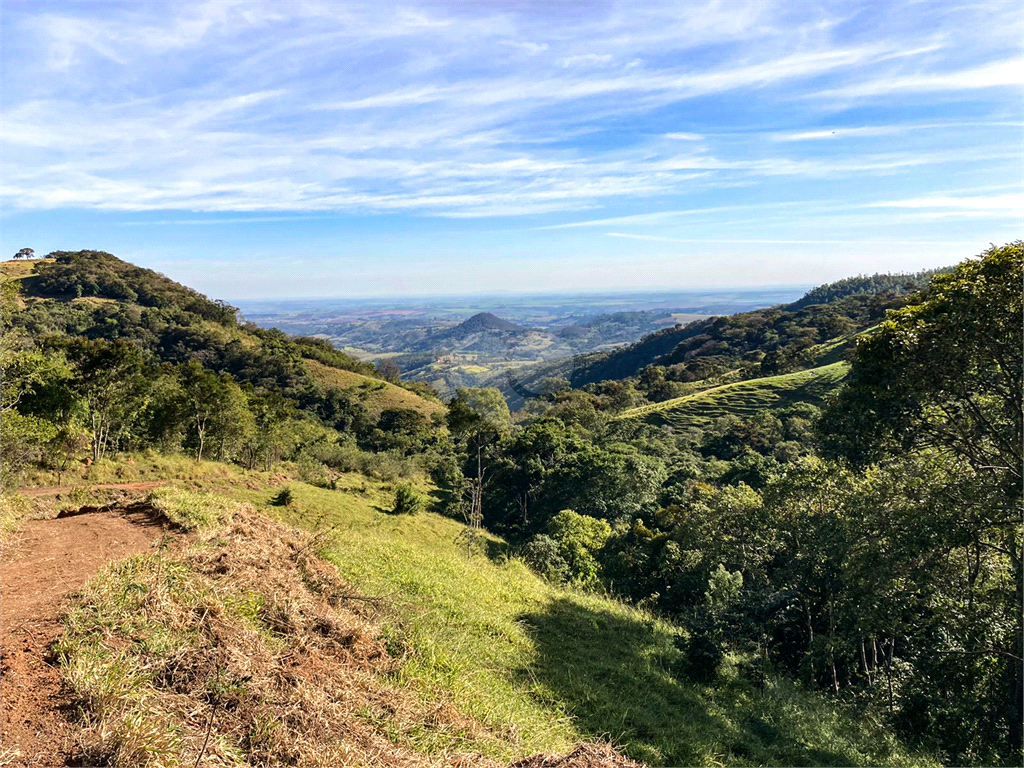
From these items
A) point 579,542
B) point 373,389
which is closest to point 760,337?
point 373,389

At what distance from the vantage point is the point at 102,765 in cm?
310

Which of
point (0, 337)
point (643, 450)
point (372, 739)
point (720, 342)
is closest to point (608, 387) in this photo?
point (643, 450)

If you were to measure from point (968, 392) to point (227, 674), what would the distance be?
9.74 metres

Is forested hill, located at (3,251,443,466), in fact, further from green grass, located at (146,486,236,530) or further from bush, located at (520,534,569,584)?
green grass, located at (146,486,236,530)

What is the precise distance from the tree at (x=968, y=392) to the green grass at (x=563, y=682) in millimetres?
3045

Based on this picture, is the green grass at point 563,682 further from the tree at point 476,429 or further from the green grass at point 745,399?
the green grass at point 745,399

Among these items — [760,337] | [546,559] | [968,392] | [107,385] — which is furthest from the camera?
[760,337]

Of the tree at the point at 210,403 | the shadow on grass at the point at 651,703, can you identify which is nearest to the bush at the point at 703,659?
the shadow on grass at the point at 651,703

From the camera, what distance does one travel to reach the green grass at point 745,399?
55875 mm

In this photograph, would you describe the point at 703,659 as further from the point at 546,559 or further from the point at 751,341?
the point at 751,341

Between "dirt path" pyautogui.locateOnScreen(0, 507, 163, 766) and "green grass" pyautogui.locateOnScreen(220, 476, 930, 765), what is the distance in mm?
2452

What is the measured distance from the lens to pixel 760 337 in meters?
108

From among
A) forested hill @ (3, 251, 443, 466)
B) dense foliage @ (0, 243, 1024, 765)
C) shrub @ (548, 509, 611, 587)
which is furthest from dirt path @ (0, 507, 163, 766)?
forested hill @ (3, 251, 443, 466)

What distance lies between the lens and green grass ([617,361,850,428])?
55.9 metres
